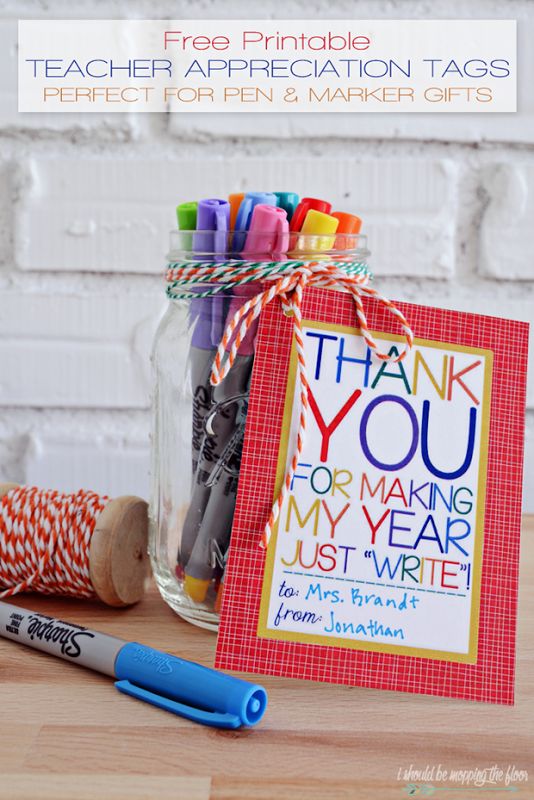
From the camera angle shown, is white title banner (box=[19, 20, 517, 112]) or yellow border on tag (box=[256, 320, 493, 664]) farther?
white title banner (box=[19, 20, 517, 112])

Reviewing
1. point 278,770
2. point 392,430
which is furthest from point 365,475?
point 278,770

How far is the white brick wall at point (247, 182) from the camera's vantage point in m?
0.85

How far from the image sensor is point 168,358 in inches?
22.2

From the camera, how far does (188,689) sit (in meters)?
0.43

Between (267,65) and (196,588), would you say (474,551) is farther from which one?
(267,65)

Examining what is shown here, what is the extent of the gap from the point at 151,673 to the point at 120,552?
124 mm

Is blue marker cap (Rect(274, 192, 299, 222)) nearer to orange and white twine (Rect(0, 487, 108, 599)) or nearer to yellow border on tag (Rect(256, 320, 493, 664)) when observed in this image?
yellow border on tag (Rect(256, 320, 493, 664))

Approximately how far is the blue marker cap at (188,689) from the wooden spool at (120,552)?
92mm

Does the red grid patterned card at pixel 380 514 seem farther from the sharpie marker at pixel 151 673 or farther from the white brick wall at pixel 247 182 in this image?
the white brick wall at pixel 247 182

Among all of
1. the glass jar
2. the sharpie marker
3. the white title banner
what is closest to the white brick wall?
the white title banner

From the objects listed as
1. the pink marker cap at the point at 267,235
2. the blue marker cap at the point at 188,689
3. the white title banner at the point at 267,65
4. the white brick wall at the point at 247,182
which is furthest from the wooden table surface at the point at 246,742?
the white title banner at the point at 267,65

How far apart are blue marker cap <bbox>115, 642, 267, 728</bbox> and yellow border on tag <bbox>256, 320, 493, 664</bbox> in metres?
0.04

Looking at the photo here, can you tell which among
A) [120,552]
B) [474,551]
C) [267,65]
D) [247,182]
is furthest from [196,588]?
[267,65]

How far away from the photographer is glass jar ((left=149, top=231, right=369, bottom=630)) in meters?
0.50
